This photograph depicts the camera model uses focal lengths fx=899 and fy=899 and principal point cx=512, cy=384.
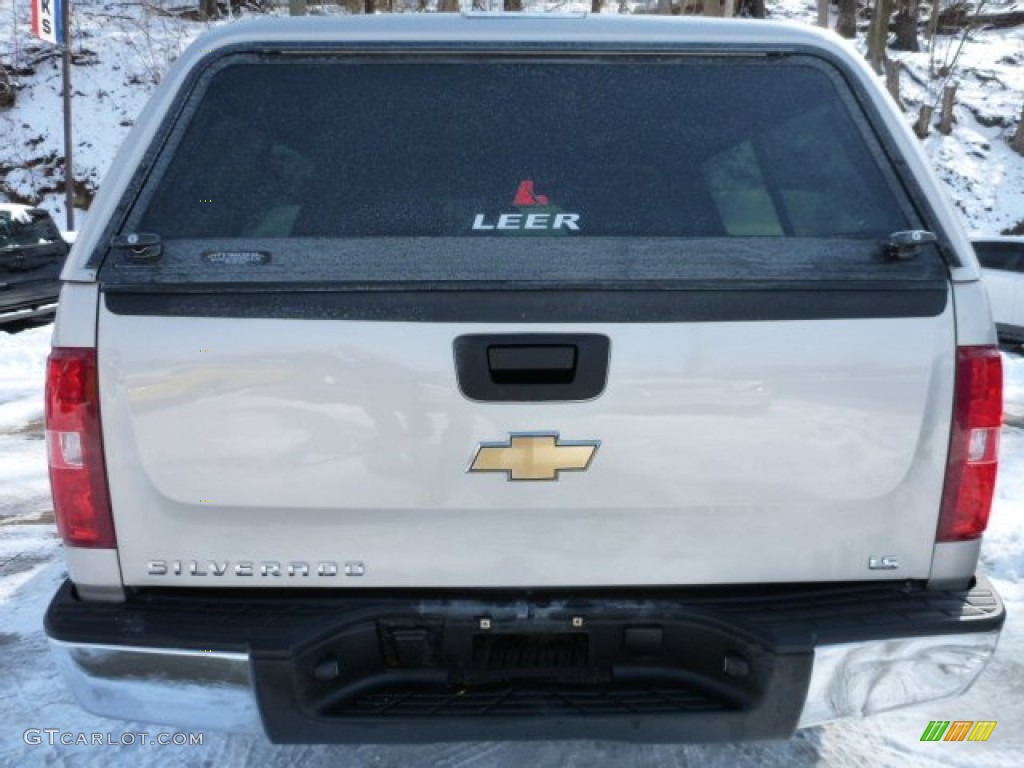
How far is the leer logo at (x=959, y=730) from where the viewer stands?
2.95 metres

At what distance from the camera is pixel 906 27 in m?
36.7

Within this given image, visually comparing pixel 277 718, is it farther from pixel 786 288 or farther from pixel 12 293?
pixel 12 293

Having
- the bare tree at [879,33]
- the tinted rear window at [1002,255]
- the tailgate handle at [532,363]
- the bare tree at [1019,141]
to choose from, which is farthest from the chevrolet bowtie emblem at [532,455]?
the bare tree at [1019,141]

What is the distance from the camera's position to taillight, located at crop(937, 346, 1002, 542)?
6.92 feet

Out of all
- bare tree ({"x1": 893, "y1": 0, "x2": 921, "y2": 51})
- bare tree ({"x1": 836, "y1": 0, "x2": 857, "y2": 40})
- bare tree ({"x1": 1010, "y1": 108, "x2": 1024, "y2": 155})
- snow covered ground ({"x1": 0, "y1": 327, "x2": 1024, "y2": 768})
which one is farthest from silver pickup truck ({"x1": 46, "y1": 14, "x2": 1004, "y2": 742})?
bare tree ({"x1": 893, "y1": 0, "x2": 921, "y2": 51})

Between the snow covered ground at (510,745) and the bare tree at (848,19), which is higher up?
the bare tree at (848,19)

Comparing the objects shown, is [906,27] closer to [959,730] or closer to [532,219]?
[959,730]

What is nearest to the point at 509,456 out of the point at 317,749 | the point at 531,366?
the point at 531,366

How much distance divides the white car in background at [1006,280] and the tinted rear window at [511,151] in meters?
9.79

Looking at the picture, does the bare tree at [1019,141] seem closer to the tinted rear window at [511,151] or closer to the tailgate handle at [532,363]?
the tinted rear window at [511,151]

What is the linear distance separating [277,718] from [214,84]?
1615 mm

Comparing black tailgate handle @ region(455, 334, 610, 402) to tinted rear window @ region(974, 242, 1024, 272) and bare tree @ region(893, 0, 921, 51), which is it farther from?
bare tree @ region(893, 0, 921, 51)

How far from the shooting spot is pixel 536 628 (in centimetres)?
216

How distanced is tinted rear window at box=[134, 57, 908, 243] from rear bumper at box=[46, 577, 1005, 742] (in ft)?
3.01
